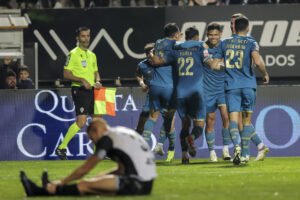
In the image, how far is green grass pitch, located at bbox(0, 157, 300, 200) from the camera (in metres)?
8.30

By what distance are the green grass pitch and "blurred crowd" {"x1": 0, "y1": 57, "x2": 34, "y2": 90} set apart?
9.78 feet

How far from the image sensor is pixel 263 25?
1850 centimetres

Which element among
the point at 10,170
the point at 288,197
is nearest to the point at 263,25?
the point at 10,170

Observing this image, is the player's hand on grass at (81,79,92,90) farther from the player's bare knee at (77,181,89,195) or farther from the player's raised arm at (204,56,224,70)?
the player's bare knee at (77,181,89,195)

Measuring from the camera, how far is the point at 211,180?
392 inches

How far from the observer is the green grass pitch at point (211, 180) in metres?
8.30

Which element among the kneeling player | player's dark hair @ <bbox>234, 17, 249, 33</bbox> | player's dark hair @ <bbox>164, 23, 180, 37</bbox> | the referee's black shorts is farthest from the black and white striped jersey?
the referee's black shorts

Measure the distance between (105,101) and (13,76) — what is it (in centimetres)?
281

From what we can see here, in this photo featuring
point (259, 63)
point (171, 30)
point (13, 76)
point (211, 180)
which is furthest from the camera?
point (13, 76)

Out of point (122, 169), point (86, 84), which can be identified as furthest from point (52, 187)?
point (86, 84)

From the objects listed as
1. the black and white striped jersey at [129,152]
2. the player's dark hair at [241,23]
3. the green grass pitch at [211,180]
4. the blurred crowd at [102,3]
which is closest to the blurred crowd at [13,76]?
the blurred crowd at [102,3]

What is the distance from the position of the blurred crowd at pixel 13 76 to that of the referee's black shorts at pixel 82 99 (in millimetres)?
2026

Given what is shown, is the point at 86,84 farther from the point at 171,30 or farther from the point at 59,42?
the point at 59,42

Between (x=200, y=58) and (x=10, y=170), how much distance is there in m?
3.46
